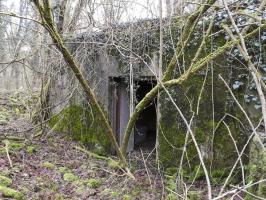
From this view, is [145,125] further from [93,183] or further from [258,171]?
[258,171]

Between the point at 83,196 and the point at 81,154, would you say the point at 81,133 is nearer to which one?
the point at 81,154

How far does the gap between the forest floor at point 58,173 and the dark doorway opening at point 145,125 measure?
3.58ft

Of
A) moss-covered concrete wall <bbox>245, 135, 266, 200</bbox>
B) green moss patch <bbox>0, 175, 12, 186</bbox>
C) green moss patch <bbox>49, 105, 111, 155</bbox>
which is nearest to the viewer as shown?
moss-covered concrete wall <bbox>245, 135, 266, 200</bbox>

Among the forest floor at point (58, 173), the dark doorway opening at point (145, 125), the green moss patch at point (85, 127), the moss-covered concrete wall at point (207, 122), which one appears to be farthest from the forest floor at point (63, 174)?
the dark doorway opening at point (145, 125)

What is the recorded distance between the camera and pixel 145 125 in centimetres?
884

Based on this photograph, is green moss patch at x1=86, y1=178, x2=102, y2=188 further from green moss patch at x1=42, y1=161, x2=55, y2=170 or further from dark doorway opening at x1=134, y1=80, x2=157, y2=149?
dark doorway opening at x1=134, y1=80, x2=157, y2=149

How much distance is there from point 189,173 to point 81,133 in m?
2.43

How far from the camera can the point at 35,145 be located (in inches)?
251

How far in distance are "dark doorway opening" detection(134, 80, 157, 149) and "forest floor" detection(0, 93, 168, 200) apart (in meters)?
1.09

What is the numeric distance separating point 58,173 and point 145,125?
3786mm

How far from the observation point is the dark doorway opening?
25.9 feet

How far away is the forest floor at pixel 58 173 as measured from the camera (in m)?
4.73

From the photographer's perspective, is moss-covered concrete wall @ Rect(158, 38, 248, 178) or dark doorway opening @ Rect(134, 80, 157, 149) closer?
moss-covered concrete wall @ Rect(158, 38, 248, 178)

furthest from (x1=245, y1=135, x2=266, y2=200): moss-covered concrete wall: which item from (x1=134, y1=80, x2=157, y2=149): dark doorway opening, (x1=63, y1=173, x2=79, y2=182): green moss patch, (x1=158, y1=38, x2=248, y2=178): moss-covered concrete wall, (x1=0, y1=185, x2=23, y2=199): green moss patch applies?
(x1=134, y1=80, x2=157, y2=149): dark doorway opening
